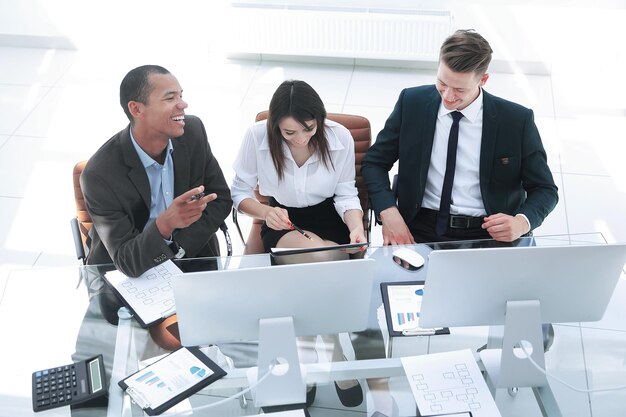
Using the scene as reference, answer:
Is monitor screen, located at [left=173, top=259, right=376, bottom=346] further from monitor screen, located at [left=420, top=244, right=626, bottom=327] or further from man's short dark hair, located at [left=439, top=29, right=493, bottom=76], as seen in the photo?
man's short dark hair, located at [left=439, top=29, right=493, bottom=76]

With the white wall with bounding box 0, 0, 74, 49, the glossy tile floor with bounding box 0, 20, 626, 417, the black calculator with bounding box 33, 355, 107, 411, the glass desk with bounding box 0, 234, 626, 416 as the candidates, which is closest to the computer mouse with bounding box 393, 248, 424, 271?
the glass desk with bounding box 0, 234, 626, 416

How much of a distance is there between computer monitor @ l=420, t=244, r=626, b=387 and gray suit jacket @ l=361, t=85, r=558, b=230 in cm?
77

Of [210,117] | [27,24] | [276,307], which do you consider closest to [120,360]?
[276,307]

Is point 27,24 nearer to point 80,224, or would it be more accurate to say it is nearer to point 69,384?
point 80,224

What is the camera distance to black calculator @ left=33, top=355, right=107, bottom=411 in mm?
2016

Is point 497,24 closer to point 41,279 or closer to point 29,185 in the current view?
point 29,185

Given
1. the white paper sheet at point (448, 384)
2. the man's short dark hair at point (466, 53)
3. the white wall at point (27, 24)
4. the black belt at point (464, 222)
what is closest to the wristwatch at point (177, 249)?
the white paper sheet at point (448, 384)

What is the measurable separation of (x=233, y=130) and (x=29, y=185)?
4.66ft

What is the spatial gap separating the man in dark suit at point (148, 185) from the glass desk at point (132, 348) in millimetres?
186

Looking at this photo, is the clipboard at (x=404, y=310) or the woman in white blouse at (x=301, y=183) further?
the woman in white blouse at (x=301, y=183)

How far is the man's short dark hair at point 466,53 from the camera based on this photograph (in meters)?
2.63

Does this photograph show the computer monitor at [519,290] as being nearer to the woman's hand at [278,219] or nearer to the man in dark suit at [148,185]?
the woman's hand at [278,219]

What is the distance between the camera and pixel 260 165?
298 cm

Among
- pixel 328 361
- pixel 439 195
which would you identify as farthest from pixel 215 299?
pixel 439 195
